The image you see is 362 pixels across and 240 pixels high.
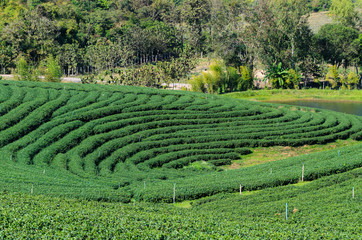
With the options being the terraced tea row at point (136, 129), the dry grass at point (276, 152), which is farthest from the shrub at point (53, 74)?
the dry grass at point (276, 152)

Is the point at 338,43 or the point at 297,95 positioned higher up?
the point at 338,43

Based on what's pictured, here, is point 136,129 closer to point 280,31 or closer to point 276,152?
point 276,152

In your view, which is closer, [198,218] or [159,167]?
[198,218]

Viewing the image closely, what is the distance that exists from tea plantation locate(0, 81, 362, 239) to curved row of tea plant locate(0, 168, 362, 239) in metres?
0.06

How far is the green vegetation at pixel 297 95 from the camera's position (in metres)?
Result: 88.1

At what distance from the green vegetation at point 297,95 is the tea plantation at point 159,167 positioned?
25.6m

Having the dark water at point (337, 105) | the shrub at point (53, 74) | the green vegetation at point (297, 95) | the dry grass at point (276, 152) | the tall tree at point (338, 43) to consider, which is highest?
the tall tree at point (338, 43)

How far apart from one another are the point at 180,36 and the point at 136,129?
93.4 meters

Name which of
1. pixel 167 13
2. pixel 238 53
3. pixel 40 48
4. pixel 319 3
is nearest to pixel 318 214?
pixel 238 53

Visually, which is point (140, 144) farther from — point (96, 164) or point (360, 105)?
point (360, 105)

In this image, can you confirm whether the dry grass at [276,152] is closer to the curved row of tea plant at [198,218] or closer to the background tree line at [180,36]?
the curved row of tea plant at [198,218]

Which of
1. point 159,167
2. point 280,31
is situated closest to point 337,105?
point 280,31

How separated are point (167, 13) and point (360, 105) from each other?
9031 centimetres

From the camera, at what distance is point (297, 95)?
90.1m
